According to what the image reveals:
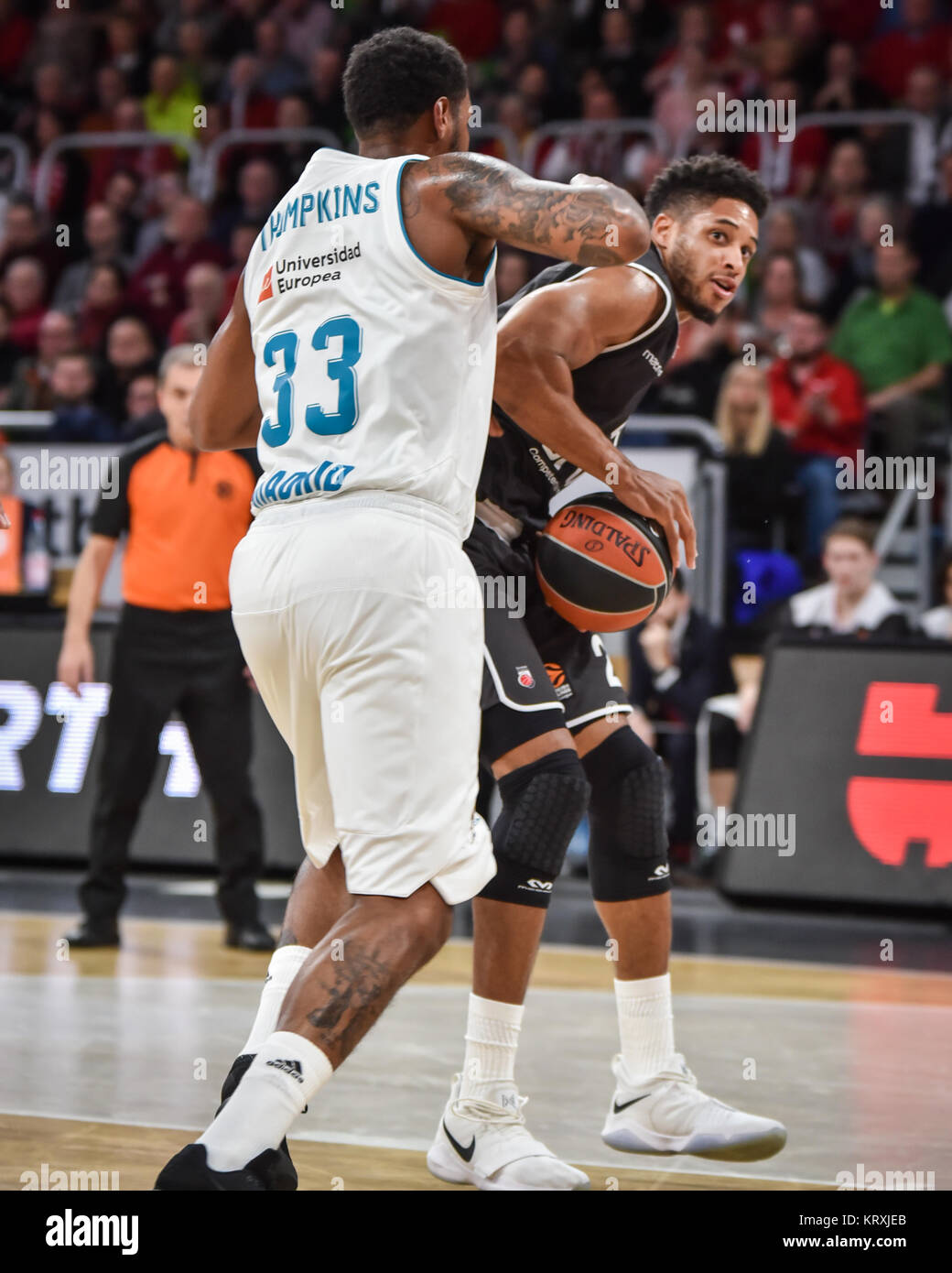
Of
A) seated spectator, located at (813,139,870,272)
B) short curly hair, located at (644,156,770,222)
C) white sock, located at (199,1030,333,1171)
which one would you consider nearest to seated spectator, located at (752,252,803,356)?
seated spectator, located at (813,139,870,272)

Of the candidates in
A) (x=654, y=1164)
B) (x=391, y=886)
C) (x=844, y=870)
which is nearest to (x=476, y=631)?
(x=391, y=886)

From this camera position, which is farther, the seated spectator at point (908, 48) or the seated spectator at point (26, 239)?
the seated spectator at point (26, 239)

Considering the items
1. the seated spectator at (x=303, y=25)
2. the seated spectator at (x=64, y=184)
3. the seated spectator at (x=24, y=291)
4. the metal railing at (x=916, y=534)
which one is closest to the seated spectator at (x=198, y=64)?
the seated spectator at (x=303, y=25)

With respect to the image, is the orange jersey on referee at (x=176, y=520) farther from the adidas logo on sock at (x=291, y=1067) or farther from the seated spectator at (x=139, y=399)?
the adidas logo on sock at (x=291, y=1067)

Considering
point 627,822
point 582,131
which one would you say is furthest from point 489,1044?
point 582,131

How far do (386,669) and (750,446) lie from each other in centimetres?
674

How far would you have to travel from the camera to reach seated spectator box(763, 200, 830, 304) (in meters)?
10.9

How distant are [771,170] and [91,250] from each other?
17.9 ft

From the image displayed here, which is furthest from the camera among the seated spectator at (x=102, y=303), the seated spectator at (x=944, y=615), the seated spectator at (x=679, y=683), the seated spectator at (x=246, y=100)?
the seated spectator at (x=246, y=100)

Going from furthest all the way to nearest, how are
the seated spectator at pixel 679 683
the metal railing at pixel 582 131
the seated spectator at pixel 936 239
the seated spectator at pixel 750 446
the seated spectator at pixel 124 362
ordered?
the metal railing at pixel 582 131, the seated spectator at pixel 124 362, the seated spectator at pixel 936 239, the seated spectator at pixel 750 446, the seated spectator at pixel 679 683

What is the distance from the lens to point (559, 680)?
4246 mm

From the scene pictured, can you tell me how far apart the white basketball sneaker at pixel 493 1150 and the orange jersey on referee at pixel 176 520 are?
3.61 metres

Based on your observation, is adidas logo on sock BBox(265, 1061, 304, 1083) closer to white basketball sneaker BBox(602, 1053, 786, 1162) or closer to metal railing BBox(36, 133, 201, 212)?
white basketball sneaker BBox(602, 1053, 786, 1162)

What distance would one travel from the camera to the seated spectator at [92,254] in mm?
13492
